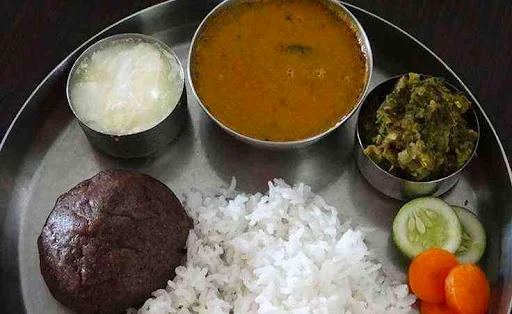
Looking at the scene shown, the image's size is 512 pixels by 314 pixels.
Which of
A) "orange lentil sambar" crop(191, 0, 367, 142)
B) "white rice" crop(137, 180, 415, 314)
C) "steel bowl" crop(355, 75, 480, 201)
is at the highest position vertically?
"orange lentil sambar" crop(191, 0, 367, 142)

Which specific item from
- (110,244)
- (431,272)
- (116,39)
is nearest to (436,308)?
(431,272)

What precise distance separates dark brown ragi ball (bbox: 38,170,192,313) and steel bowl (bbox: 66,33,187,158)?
0.17 m

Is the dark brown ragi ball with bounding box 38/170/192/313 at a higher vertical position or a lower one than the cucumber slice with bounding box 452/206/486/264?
higher

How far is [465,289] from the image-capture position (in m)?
2.34

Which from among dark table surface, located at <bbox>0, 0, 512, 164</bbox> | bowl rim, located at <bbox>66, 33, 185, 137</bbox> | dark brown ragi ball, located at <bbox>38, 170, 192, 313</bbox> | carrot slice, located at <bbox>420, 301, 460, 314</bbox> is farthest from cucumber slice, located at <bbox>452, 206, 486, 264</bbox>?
bowl rim, located at <bbox>66, 33, 185, 137</bbox>

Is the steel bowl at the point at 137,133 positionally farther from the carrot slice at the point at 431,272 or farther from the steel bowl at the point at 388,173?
the carrot slice at the point at 431,272

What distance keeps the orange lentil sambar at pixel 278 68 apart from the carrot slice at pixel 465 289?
2.27ft

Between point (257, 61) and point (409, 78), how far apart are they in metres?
0.57

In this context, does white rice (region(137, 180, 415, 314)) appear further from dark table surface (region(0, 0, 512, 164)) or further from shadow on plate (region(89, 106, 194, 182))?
dark table surface (region(0, 0, 512, 164))

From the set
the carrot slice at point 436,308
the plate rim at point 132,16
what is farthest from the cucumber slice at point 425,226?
the plate rim at point 132,16

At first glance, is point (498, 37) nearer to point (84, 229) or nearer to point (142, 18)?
point (142, 18)

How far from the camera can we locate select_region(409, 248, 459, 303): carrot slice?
2404 millimetres

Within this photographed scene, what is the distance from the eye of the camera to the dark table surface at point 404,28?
300 cm

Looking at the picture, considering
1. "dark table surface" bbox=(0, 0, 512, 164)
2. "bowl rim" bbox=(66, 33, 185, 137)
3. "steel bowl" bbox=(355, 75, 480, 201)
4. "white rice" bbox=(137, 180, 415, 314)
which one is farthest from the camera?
"dark table surface" bbox=(0, 0, 512, 164)
